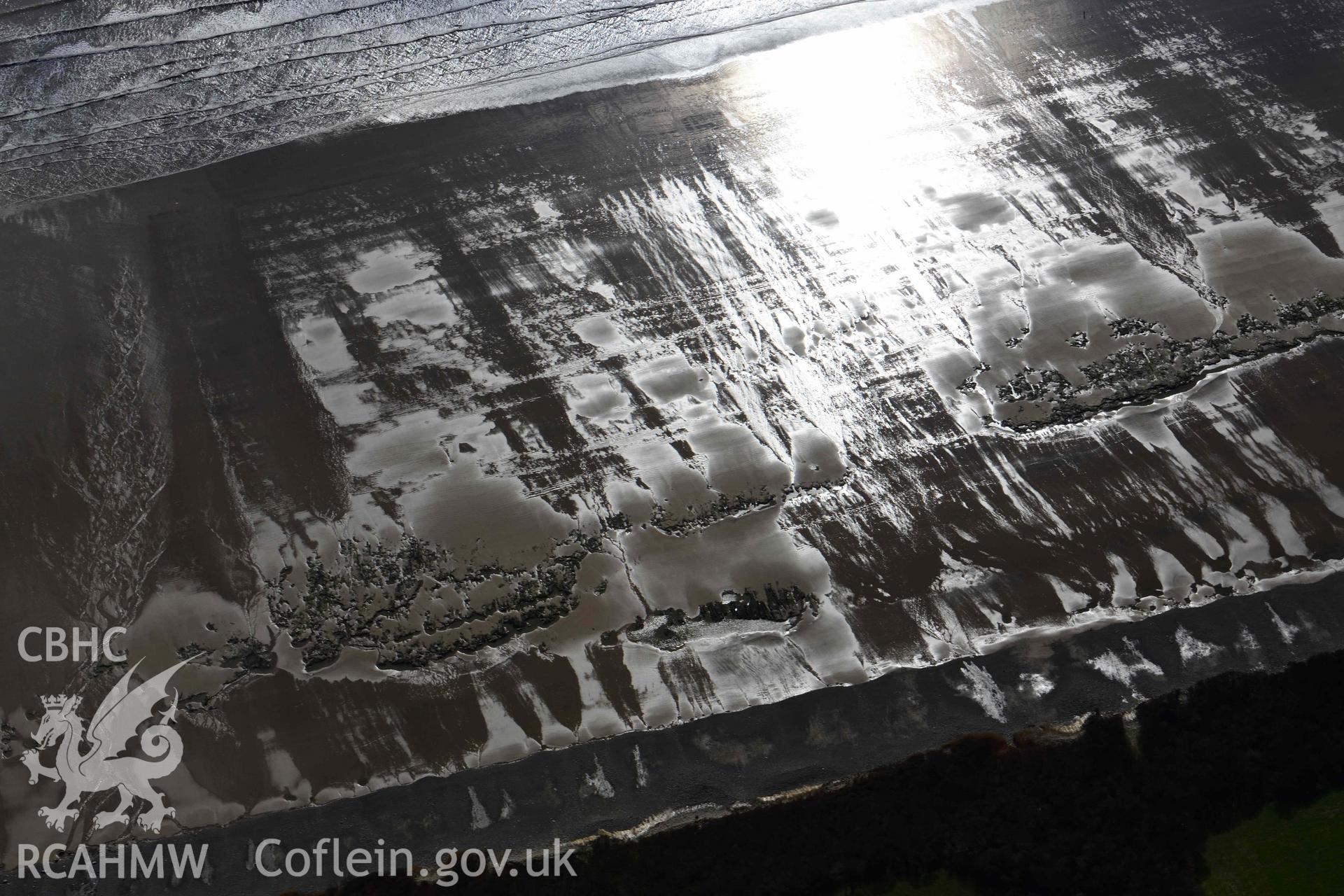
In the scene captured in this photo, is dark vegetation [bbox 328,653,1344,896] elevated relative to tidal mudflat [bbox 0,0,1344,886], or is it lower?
lower

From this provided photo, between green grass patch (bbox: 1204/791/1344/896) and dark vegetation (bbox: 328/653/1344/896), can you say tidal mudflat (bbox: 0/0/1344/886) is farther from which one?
green grass patch (bbox: 1204/791/1344/896)

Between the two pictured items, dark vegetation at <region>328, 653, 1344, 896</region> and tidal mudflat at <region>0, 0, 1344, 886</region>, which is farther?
tidal mudflat at <region>0, 0, 1344, 886</region>

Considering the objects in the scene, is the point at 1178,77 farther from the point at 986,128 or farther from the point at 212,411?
the point at 212,411

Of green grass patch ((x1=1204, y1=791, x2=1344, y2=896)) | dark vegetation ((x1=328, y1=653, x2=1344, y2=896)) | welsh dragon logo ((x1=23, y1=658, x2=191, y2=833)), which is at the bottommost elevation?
green grass patch ((x1=1204, y1=791, x2=1344, y2=896))

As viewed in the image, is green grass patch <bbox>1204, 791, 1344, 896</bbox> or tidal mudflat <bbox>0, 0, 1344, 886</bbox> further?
tidal mudflat <bbox>0, 0, 1344, 886</bbox>

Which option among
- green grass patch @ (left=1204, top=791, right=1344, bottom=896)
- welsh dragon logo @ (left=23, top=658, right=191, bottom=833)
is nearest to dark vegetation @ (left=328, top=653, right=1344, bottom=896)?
green grass patch @ (left=1204, top=791, right=1344, bottom=896)

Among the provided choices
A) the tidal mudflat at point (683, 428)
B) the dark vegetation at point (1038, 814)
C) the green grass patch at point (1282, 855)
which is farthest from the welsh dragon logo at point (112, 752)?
the green grass patch at point (1282, 855)

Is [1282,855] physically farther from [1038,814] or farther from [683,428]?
[683,428]

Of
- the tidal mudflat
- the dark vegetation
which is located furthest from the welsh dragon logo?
the dark vegetation

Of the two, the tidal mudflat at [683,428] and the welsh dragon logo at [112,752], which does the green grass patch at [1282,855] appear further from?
the welsh dragon logo at [112,752]

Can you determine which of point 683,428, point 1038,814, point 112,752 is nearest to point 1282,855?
point 1038,814
